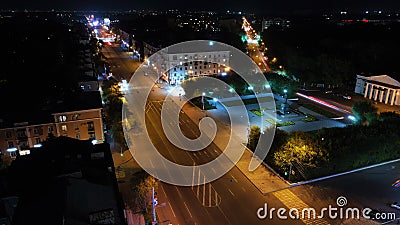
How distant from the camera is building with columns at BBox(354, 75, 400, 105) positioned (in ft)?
154

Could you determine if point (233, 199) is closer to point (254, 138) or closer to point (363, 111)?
point (254, 138)

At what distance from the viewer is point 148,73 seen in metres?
67.7

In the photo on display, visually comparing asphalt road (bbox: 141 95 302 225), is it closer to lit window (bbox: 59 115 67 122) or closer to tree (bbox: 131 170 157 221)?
tree (bbox: 131 170 157 221)

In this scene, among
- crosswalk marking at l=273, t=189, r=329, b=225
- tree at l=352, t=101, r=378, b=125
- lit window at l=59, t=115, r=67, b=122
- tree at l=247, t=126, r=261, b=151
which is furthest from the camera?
tree at l=352, t=101, r=378, b=125

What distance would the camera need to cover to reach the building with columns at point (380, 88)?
1848 inches

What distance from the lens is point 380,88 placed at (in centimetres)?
4894

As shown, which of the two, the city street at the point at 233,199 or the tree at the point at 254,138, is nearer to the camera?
the city street at the point at 233,199

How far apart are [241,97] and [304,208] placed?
29107 millimetres

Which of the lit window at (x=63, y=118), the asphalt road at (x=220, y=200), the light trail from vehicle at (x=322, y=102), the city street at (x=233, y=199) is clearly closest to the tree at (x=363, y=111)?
the light trail from vehicle at (x=322, y=102)

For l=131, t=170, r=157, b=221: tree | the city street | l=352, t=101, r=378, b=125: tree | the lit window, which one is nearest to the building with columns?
l=352, t=101, r=378, b=125: tree

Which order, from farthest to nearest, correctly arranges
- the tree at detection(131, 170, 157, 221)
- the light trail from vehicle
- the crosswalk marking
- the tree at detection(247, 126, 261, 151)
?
the light trail from vehicle < the tree at detection(247, 126, 261, 151) < the crosswalk marking < the tree at detection(131, 170, 157, 221)

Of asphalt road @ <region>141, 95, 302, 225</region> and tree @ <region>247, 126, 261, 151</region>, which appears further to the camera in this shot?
tree @ <region>247, 126, 261, 151</region>

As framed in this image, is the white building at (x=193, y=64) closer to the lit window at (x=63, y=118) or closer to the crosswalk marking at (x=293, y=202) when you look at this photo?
the lit window at (x=63, y=118)

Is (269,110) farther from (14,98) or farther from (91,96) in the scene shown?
(14,98)
